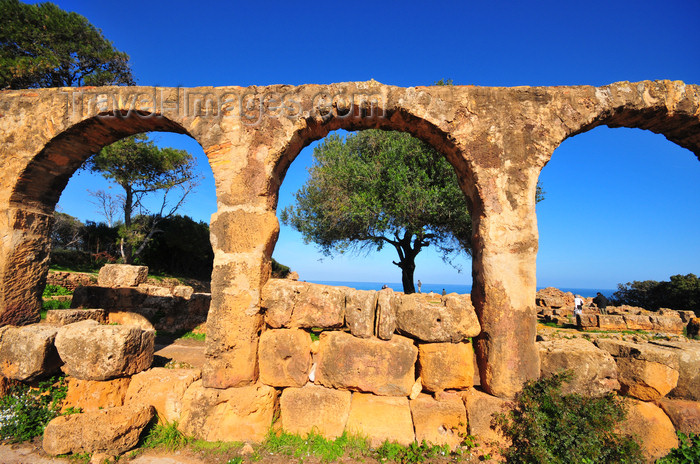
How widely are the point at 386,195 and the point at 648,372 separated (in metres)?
9.74

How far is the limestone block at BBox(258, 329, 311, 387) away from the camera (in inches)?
153

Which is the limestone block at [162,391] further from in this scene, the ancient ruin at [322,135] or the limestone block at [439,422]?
the limestone block at [439,422]

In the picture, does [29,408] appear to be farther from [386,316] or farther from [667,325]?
[667,325]

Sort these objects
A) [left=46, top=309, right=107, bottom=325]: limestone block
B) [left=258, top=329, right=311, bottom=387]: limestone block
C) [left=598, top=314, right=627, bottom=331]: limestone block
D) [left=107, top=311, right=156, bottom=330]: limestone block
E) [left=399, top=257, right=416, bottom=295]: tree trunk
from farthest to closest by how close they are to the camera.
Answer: [left=399, top=257, right=416, bottom=295]: tree trunk → [left=598, top=314, right=627, bottom=331]: limestone block → [left=107, top=311, right=156, bottom=330]: limestone block → [left=46, top=309, right=107, bottom=325]: limestone block → [left=258, top=329, right=311, bottom=387]: limestone block

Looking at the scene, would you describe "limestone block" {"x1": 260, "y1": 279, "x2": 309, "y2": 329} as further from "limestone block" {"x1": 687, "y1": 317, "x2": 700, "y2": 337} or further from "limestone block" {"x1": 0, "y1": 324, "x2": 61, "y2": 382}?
"limestone block" {"x1": 687, "y1": 317, "x2": 700, "y2": 337}

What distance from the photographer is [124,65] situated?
21.5 meters

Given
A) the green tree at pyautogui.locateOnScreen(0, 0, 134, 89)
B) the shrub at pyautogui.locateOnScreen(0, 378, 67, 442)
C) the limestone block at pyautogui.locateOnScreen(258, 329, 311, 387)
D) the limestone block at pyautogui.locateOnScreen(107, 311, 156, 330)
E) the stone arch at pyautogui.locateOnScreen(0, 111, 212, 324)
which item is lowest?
the shrub at pyautogui.locateOnScreen(0, 378, 67, 442)

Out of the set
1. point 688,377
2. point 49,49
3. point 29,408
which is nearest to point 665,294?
point 688,377

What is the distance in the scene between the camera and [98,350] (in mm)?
3801

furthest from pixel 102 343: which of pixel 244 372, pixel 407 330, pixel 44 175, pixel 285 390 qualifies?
pixel 407 330

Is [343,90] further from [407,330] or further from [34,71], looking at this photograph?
[34,71]

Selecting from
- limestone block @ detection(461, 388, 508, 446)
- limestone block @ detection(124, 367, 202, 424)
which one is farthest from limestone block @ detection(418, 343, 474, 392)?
limestone block @ detection(124, 367, 202, 424)

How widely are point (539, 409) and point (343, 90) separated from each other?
422 centimetres

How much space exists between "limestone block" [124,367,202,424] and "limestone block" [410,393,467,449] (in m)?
2.68
